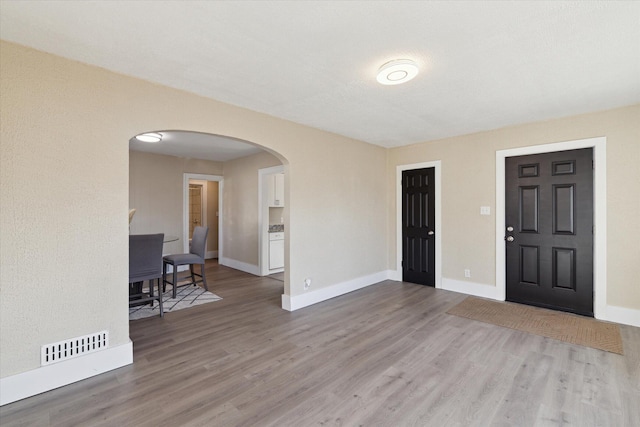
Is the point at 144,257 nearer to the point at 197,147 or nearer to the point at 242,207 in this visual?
the point at 197,147

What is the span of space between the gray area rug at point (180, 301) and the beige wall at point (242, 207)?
4.92ft

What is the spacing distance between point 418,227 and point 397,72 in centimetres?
316

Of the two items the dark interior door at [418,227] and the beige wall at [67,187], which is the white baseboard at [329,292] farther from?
the beige wall at [67,187]

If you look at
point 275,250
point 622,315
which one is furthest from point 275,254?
point 622,315

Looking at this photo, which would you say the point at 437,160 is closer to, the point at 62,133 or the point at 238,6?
the point at 238,6

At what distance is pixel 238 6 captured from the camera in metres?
1.62

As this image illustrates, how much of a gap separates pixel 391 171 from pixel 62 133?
4.52 metres

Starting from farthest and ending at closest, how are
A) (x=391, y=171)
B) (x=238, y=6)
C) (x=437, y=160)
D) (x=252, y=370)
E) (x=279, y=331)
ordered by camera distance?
1. (x=391, y=171)
2. (x=437, y=160)
3. (x=279, y=331)
4. (x=252, y=370)
5. (x=238, y=6)

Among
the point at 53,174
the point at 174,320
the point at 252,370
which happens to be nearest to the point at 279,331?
the point at 252,370

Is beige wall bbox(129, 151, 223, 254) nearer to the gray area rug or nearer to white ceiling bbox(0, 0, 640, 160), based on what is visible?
the gray area rug

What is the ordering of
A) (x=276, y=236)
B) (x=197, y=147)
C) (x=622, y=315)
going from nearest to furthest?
1. (x=622, y=315)
2. (x=197, y=147)
3. (x=276, y=236)

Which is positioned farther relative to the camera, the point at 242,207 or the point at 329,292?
the point at 242,207

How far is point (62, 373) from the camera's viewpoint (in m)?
2.09

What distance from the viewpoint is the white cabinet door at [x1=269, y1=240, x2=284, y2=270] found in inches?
227
